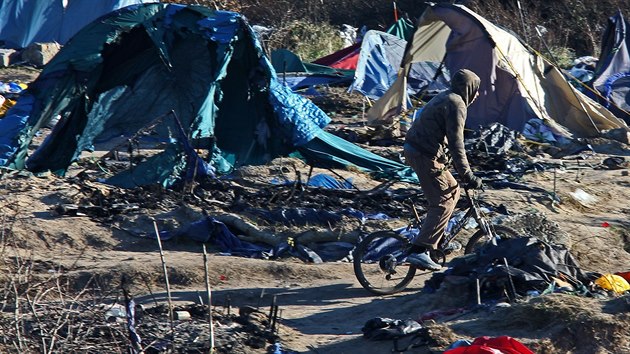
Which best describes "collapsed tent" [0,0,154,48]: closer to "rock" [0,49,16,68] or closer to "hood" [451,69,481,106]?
"rock" [0,49,16,68]

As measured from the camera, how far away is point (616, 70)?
17.3 meters

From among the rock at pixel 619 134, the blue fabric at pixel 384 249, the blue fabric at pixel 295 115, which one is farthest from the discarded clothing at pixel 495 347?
the rock at pixel 619 134

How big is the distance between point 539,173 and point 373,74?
4938mm

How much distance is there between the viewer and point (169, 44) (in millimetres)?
12156

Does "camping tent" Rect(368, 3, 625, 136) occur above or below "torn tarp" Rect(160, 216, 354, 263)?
above

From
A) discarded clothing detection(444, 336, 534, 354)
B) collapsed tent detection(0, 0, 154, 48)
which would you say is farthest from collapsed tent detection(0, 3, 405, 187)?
collapsed tent detection(0, 0, 154, 48)

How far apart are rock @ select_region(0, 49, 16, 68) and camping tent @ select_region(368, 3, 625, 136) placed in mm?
7672

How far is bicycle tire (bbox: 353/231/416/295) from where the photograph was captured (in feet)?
26.3

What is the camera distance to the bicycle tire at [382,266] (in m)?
8.02

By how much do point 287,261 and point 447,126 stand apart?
2.27 metres

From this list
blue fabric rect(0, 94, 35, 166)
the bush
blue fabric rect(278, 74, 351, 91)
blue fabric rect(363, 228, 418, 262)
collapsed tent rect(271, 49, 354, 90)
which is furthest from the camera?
the bush

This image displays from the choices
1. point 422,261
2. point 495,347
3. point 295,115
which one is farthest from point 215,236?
point 495,347

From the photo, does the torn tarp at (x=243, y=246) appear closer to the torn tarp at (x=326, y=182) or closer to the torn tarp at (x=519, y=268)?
the torn tarp at (x=326, y=182)

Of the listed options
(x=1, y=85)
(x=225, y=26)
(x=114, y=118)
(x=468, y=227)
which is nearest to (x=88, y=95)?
(x=114, y=118)
